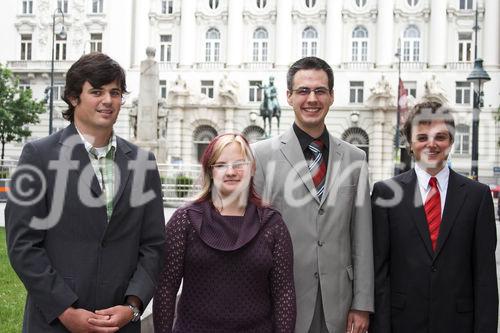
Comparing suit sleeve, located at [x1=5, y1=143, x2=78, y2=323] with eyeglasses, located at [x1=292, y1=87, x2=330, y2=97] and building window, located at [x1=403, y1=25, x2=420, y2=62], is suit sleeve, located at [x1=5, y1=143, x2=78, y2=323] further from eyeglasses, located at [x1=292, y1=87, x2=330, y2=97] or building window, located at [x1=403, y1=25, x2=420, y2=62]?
building window, located at [x1=403, y1=25, x2=420, y2=62]

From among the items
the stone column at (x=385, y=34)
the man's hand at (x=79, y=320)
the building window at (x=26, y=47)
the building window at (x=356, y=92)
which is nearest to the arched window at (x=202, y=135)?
the building window at (x=356, y=92)

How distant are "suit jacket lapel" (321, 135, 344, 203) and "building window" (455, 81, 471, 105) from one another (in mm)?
45998

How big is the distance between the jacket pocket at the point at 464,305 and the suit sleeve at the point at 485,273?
0.04 m

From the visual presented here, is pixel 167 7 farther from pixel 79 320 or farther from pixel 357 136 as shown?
pixel 79 320

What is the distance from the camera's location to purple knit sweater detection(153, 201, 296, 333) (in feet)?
12.4

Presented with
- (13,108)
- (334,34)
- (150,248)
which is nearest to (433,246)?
(150,248)

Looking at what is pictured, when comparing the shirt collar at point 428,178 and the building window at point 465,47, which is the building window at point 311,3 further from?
the shirt collar at point 428,178

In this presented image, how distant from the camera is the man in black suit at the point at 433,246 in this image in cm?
422

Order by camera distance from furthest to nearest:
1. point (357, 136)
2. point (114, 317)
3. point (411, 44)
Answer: point (357, 136)
point (411, 44)
point (114, 317)

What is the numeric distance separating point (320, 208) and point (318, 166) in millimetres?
330

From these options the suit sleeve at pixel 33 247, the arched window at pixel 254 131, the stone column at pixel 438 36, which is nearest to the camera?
the suit sleeve at pixel 33 247

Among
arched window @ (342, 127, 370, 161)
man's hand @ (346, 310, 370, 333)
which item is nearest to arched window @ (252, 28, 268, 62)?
arched window @ (342, 127, 370, 161)

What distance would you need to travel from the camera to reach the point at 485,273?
4.20m

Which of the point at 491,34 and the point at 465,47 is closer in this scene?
the point at 491,34
